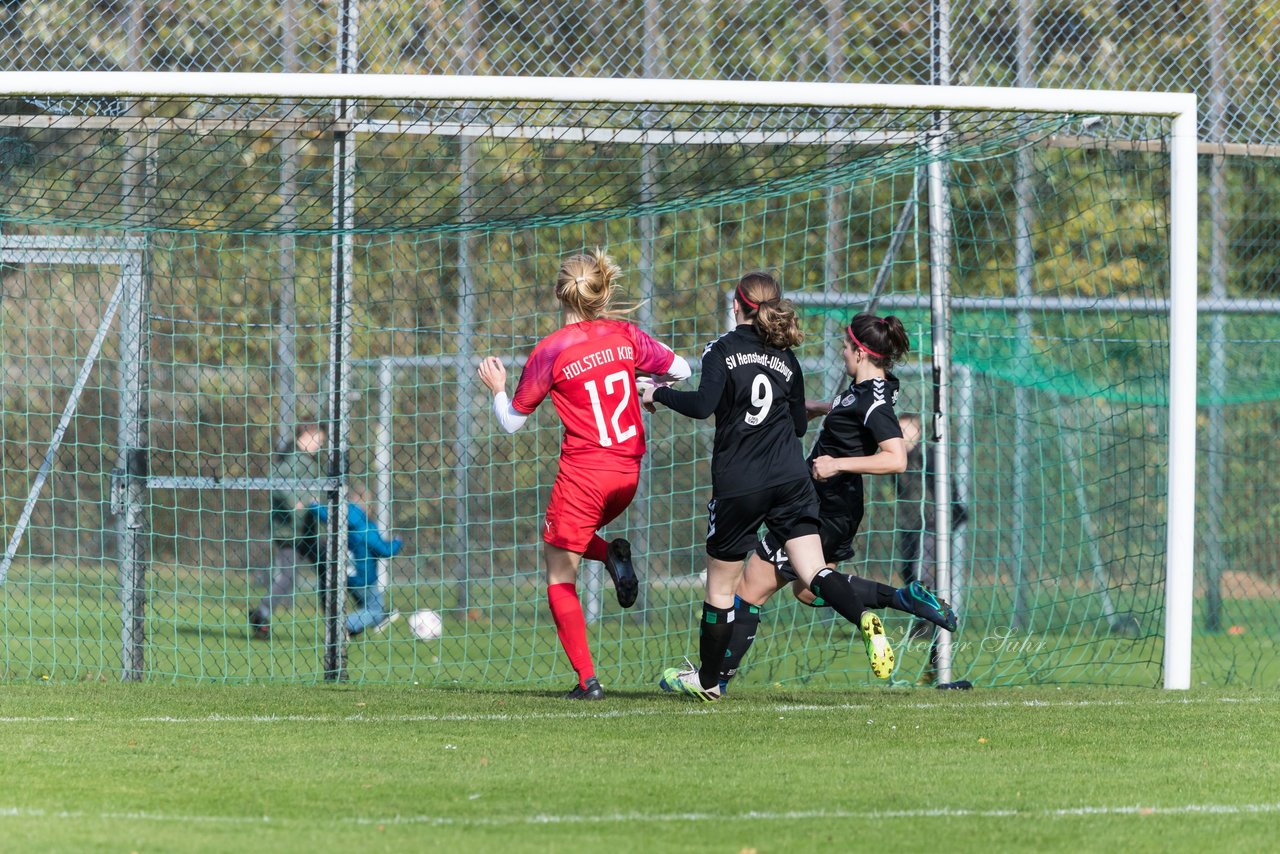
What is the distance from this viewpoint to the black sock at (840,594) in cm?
618

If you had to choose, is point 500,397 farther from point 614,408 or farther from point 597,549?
point 597,549

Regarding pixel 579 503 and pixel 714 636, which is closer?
pixel 579 503

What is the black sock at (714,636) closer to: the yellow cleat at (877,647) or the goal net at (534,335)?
the yellow cleat at (877,647)

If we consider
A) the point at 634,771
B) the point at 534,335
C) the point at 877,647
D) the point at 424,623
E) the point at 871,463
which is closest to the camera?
the point at 634,771

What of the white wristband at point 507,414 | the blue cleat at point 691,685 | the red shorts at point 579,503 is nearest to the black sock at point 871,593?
the blue cleat at point 691,685

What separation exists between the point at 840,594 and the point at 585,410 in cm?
136

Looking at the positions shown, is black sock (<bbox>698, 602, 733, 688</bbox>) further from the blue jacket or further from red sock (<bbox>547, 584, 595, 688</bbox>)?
the blue jacket

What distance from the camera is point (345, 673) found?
26.1 feet

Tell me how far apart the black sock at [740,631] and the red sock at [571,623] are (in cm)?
64

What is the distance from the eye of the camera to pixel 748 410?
626 centimetres

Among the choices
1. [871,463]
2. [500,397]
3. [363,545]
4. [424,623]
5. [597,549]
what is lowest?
[424,623]

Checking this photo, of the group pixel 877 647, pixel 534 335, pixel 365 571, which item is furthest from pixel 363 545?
pixel 877 647

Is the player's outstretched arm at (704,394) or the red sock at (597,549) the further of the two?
the red sock at (597,549)

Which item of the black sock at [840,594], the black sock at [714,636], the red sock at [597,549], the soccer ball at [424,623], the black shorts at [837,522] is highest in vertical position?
the black shorts at [837,522]
